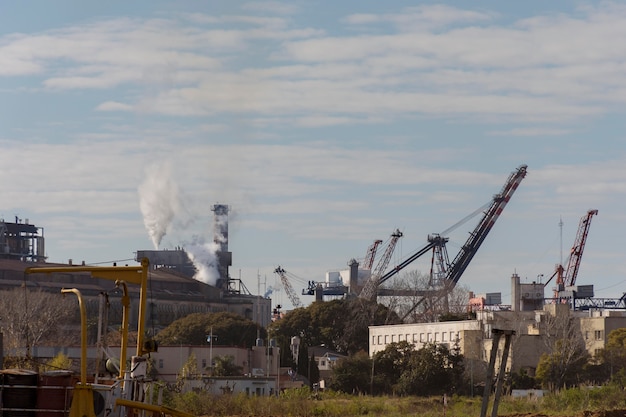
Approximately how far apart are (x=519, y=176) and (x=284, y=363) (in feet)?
278

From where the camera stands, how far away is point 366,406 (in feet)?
201

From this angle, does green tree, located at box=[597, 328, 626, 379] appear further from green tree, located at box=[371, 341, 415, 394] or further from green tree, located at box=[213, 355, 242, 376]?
green tree, located at box=[213, 355, 242, 376]

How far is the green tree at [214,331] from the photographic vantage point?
124 metres

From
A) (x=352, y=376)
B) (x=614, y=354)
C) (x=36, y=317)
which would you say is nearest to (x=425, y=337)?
(x=614, y=354)

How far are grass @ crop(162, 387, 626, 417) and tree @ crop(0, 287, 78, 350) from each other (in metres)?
33.4

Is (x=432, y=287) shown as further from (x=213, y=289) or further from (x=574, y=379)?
(x=574, y=379)

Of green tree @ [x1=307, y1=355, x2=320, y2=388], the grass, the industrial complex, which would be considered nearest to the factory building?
the industrial complex

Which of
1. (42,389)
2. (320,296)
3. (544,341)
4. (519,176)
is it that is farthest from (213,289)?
(42,389)

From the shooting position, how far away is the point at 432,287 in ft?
599

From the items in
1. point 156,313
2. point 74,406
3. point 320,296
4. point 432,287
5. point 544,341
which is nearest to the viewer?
point 74,406

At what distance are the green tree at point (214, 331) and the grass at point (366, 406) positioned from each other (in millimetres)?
60266

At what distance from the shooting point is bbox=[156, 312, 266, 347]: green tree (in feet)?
407

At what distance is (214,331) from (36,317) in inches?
777

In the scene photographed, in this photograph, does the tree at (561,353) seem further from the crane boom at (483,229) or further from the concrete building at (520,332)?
the crane boom at (483,229)
